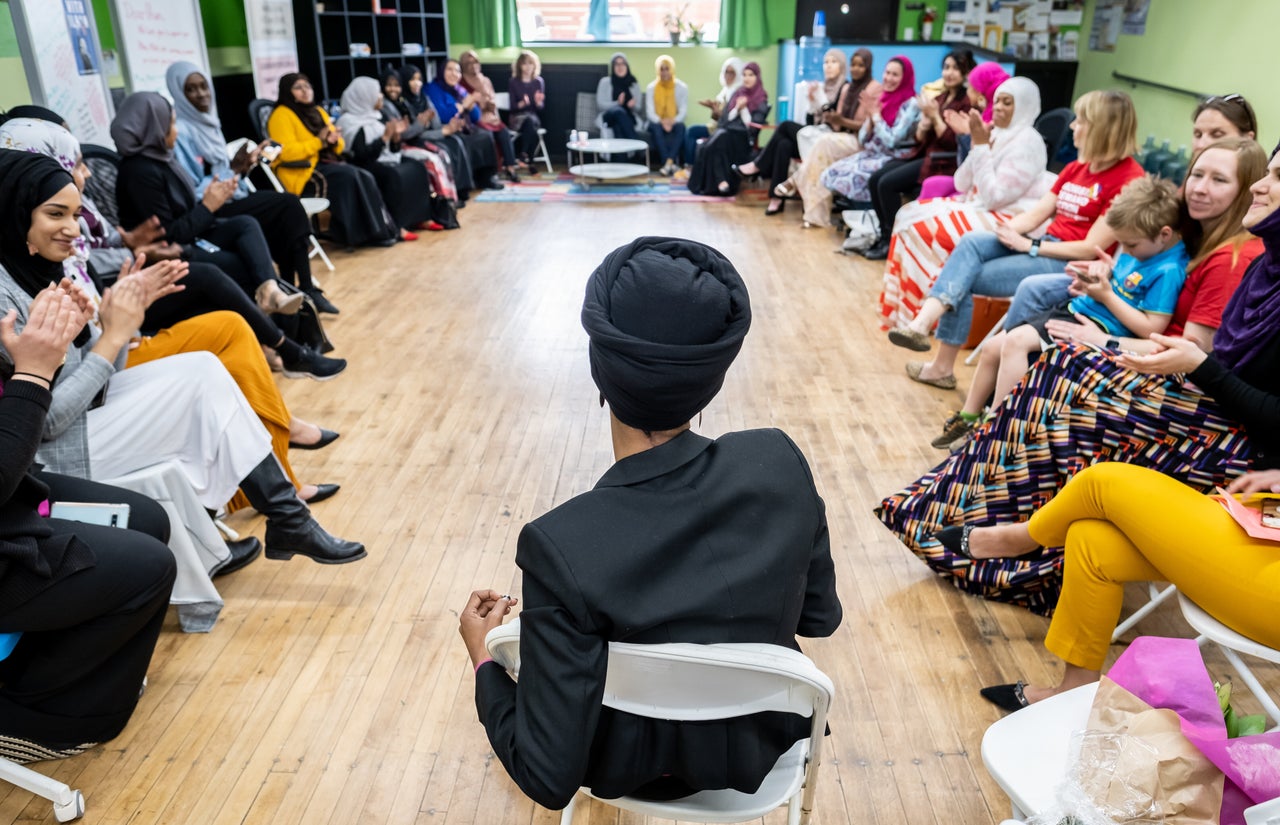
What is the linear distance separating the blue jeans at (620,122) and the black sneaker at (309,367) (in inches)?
222

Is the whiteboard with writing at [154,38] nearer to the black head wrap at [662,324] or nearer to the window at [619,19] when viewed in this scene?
the black head wrap at [662,324]

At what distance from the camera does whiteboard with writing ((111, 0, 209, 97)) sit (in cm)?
467

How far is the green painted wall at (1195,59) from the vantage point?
16.4 feet

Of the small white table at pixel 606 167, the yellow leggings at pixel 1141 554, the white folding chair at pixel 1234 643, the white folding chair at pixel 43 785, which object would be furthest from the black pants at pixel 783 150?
the white folding chair at pixel 43 785

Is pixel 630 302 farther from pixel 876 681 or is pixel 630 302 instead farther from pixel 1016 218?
pixel 1016 218

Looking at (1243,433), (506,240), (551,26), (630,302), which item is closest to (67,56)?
(506,240)

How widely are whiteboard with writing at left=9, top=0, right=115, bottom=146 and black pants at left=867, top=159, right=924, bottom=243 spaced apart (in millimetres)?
4265

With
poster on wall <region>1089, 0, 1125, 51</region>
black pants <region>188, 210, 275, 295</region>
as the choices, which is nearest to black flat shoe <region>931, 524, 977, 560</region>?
black pants <region>188, 210, 275, 295</region>

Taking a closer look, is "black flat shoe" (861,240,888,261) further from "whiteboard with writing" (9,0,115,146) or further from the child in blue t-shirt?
"whiteboard with writing" (9,0,115,146)

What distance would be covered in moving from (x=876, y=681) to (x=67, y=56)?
4386 millimetres

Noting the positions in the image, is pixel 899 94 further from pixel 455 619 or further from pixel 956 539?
pixel 455 619

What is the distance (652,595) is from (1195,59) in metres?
6.39

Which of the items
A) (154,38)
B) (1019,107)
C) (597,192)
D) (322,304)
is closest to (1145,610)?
(1019,107)

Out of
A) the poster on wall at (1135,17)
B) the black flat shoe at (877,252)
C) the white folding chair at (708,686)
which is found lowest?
the black flat shoe at (877,252)
